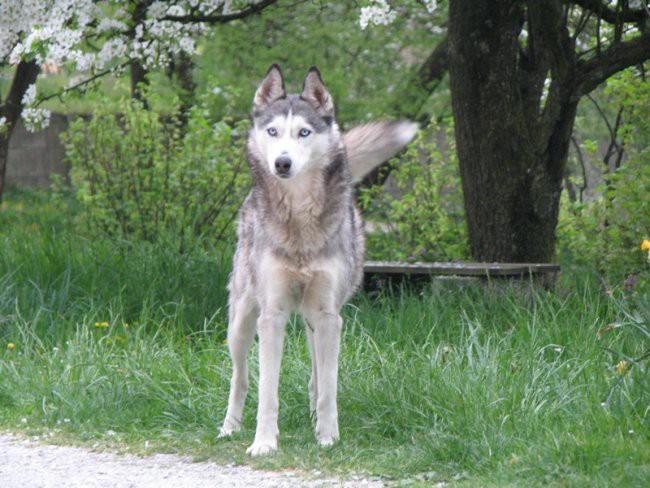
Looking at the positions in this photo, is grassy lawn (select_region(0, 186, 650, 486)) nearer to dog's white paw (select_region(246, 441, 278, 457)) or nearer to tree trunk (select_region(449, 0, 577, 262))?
dog's white paw (select_region(246, 441, 278, 457))

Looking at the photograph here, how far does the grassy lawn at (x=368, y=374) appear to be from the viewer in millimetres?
4840

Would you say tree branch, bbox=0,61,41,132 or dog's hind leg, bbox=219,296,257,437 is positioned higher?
tree branch, bbox=0,61,41,132

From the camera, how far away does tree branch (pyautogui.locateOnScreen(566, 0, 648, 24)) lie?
27.5 ft

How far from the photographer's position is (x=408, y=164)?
10.8 m

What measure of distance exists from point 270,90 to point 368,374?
69.4 inches

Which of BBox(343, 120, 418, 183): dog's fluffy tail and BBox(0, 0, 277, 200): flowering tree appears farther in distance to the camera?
BBox(0, 0, 277, 200): flowering tree

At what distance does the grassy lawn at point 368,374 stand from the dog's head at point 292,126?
1370 mm

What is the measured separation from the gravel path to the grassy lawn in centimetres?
15

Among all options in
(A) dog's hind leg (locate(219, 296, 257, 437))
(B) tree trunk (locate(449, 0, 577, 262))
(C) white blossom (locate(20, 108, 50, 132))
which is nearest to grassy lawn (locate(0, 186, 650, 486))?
(A) dog's hind leg (locate(219, 296, 257, 437))

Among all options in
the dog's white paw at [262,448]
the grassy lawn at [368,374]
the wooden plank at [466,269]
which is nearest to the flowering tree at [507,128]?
the wooden plank at [466,269]

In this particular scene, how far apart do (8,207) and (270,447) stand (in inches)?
488

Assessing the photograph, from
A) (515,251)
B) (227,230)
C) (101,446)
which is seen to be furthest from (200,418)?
(227,230)

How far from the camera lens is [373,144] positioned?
600 cm

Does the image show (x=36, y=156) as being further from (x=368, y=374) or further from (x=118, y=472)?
(x=118, y=472)
